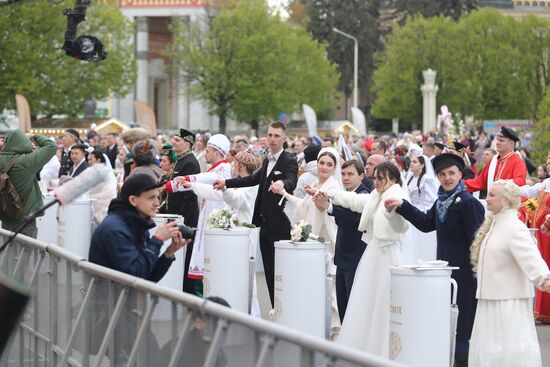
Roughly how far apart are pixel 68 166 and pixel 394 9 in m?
80.2

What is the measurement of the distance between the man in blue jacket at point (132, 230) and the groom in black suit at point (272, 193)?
5313mm

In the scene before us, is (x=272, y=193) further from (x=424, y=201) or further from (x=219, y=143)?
(x=424, y=201)

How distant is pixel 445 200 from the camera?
10.7 meters

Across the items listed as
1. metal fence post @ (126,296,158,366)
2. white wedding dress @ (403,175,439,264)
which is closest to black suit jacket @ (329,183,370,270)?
white wedding dress @ (403,175,439,264)

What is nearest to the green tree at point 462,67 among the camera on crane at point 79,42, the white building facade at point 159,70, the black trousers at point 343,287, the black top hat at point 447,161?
the white building facade at point 159,70

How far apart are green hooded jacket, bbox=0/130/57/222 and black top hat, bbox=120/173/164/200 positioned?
19.0 feet

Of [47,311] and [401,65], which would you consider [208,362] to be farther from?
[401,65]

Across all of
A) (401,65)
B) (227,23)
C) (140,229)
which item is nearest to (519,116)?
(401,65)

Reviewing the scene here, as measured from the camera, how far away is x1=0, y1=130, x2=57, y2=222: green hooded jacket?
13.3m

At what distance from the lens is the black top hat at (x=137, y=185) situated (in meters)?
7.59

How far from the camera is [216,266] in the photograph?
12.8 meters

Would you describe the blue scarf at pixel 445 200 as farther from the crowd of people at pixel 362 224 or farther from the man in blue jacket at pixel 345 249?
the man in blue jacket at pixel 345 249

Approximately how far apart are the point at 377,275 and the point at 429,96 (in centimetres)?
6277

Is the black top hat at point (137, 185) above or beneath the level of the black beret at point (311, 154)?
beneath
